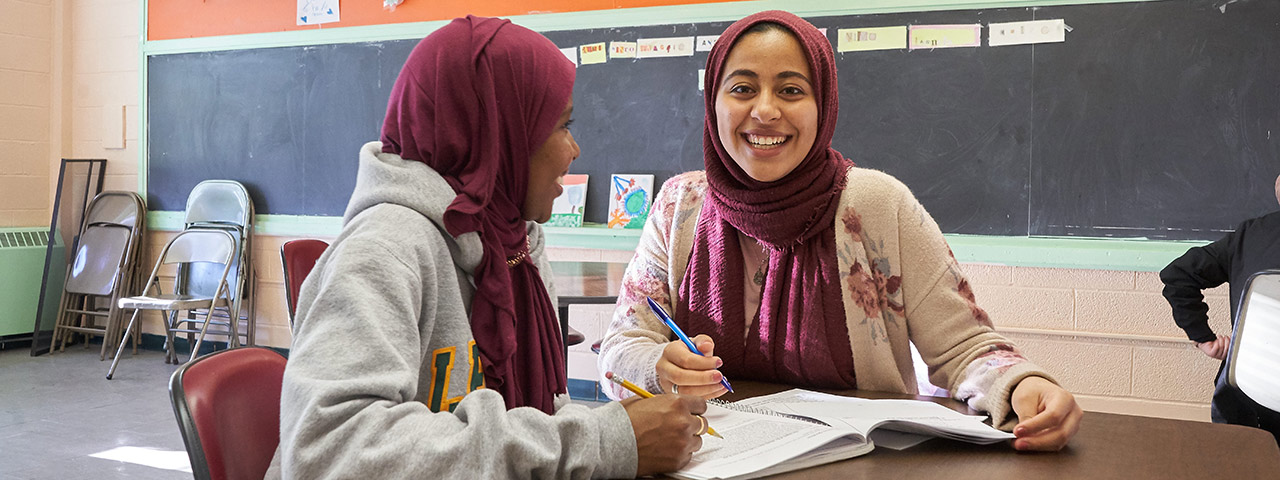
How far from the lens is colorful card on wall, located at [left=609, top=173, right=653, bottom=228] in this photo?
14.6ft

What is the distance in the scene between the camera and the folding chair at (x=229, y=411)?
3.51 feet

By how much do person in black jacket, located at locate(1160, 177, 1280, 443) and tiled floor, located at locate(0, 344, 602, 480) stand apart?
7.93ft

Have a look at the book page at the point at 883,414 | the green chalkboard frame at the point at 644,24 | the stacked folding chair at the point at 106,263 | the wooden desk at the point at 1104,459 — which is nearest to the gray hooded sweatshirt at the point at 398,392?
the wooden desk at the point at 1104,459

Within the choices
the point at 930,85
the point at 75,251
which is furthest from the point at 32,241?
the point at 930,85

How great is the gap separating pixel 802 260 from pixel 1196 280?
6.83 feet

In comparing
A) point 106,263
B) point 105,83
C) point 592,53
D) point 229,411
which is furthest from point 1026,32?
point 105,83

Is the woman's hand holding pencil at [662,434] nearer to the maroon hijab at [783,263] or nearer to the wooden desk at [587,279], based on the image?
the maroon hijab at [783,263]

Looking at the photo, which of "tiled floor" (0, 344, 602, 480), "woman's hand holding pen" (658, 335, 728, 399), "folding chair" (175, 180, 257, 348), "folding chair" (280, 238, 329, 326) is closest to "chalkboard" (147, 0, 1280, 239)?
"tiled floor" (0, 344, 602, 480)

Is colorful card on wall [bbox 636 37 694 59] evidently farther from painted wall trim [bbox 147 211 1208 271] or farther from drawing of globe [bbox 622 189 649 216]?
painted wall trim [bbox 147 211 1208 271]

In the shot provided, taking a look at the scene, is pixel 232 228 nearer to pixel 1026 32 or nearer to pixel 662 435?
pixel 1026 32

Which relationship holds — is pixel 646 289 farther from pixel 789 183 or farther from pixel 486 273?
pixel 486 273

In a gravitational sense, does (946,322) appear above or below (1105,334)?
above

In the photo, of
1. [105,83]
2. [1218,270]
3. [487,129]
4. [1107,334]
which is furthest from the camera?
[105,83]

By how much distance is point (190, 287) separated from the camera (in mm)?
5684
